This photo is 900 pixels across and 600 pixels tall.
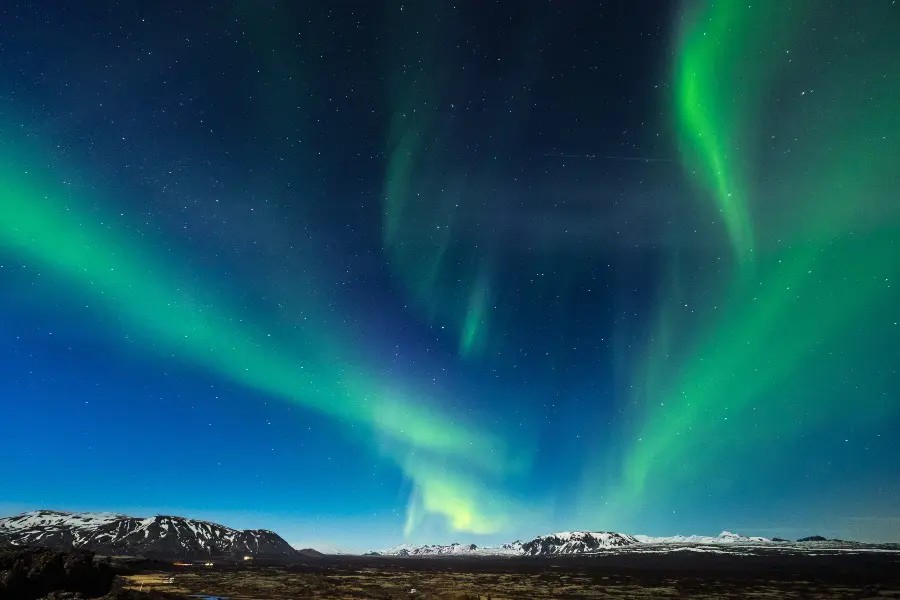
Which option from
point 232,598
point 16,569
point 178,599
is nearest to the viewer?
point 16,569

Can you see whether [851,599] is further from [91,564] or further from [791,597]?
[91,564]

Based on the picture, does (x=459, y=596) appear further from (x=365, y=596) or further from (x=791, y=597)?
(x=791, y=597)

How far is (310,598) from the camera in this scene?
224 ft

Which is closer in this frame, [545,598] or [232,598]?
[232,598]

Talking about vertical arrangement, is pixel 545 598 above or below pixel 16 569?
below

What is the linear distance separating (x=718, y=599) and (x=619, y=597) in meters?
14.1

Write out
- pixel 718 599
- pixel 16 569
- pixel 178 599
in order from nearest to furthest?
pixel 16 569 → pixel 178 599 → pixel 718 599

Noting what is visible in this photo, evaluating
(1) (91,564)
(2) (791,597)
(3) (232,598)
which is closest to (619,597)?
(2) (791,597)

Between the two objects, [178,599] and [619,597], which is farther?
[619,597]

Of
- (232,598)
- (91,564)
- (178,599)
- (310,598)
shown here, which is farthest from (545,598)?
(91,564)

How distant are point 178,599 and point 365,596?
83.0ft

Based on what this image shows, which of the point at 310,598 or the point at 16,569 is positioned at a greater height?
the point at 16,569

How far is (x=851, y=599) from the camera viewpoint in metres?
72.4

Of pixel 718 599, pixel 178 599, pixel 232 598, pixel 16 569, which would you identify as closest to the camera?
pixel 16 569
